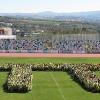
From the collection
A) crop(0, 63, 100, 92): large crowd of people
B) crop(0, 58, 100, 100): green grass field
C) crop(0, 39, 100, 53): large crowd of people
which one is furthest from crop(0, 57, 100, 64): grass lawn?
crop(0, 58, 100, 100): green grass field

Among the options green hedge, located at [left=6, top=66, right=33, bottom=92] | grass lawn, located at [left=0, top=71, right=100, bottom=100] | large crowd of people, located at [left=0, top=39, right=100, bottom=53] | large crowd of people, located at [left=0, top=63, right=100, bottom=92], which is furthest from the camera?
large crowd of people, located at [left=0, top=39, right=100, bottom=53]

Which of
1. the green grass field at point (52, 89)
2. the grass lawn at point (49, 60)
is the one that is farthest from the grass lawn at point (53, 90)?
the grass lawn at point (49, 60)

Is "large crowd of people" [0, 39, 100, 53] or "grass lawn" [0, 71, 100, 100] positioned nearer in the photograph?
"grass lawn" [0, 71, 100, 100]

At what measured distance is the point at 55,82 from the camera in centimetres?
2744

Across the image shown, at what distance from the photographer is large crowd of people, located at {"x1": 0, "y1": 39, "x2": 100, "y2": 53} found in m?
51.7

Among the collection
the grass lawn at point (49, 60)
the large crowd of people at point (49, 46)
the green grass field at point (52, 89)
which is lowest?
the grass lawn at point (49, 60)

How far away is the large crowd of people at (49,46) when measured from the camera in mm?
51688

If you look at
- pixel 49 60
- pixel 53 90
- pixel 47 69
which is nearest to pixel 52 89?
pixel 53 90

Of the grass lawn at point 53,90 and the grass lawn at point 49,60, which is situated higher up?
the grass lawn at point 53,90

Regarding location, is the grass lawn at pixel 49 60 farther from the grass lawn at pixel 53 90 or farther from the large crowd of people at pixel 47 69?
the grass lawn at pixel 53 90

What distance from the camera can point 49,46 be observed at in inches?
2112

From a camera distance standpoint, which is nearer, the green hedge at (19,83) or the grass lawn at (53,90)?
the grass lawn at (53,90)

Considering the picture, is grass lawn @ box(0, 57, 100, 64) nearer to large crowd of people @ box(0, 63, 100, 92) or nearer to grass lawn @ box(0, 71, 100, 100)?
large crowd of people @ box(0, 63, 100, 92)

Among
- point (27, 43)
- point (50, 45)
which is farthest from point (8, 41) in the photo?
point (50, 45)
